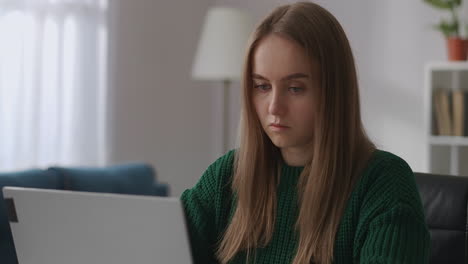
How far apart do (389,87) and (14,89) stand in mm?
2022

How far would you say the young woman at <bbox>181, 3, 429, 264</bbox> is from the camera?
1321 mm

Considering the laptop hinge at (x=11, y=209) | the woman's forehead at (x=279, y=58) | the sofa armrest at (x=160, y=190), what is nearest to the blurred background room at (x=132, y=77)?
the sofa armrest at (x=160, y=190)

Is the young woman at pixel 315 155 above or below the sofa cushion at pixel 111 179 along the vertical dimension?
above

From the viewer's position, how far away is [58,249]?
1184mm

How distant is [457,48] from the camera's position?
3.56m

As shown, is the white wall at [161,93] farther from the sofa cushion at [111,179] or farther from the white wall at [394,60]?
the white wall at [394,60]

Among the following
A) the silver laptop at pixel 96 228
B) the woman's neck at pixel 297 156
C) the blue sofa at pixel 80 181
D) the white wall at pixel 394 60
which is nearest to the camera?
the silver laptop at pixel 96 228

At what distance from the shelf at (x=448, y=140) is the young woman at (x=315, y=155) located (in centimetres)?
227

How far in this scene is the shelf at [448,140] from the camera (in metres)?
3.53

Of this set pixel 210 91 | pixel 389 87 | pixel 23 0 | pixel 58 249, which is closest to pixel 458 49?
pixel 389 87

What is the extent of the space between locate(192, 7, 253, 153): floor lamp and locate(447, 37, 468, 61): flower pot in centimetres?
107

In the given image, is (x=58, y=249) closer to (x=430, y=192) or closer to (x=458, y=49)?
(x=430, y=192)

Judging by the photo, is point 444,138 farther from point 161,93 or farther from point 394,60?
point 161,93

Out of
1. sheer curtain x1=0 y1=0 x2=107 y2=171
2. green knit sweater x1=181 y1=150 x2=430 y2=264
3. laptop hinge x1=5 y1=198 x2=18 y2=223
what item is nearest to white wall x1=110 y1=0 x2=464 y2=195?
sheer curtain x1=0 y1=0 x2=107 y2=171
